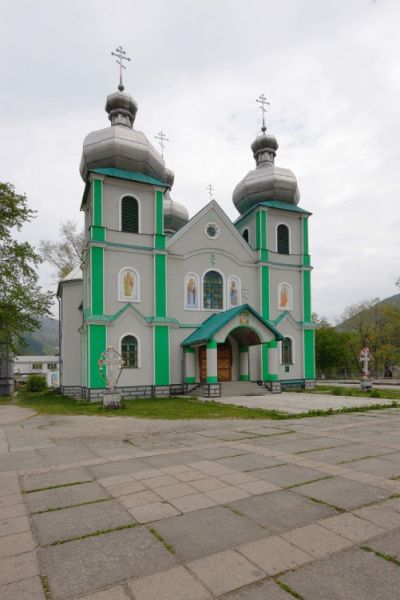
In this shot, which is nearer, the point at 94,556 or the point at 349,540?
the point at 94,556

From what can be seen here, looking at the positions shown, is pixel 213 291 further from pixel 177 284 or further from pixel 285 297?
pixel 285 297

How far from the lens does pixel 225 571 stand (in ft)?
9.54

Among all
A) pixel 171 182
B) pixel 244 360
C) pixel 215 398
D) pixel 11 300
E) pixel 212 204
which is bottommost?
pixel 215 398

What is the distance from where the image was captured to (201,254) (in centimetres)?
2189

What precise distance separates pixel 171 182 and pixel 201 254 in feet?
39.0

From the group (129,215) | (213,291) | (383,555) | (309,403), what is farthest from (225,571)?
(213,291)

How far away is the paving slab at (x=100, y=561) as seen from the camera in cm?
279

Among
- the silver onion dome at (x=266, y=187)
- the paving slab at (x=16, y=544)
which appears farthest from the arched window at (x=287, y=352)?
the paving slab at (x=16, y=544)

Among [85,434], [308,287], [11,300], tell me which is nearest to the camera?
[85,434]

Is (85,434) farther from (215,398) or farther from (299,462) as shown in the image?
(215,398)

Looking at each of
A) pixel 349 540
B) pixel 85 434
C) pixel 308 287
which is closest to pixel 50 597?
pixel 349 540

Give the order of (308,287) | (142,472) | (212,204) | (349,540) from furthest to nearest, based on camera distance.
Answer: (308,287)
(212,204)
(142,472)
(349,540)

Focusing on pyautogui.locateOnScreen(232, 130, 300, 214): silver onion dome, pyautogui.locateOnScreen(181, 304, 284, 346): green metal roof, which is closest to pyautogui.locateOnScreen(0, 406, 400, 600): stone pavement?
pyautogui.locateOnScreen(181, 304, 284, 346): green metal roof

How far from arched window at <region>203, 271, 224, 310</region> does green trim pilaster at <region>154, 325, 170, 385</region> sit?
9.99 feet
